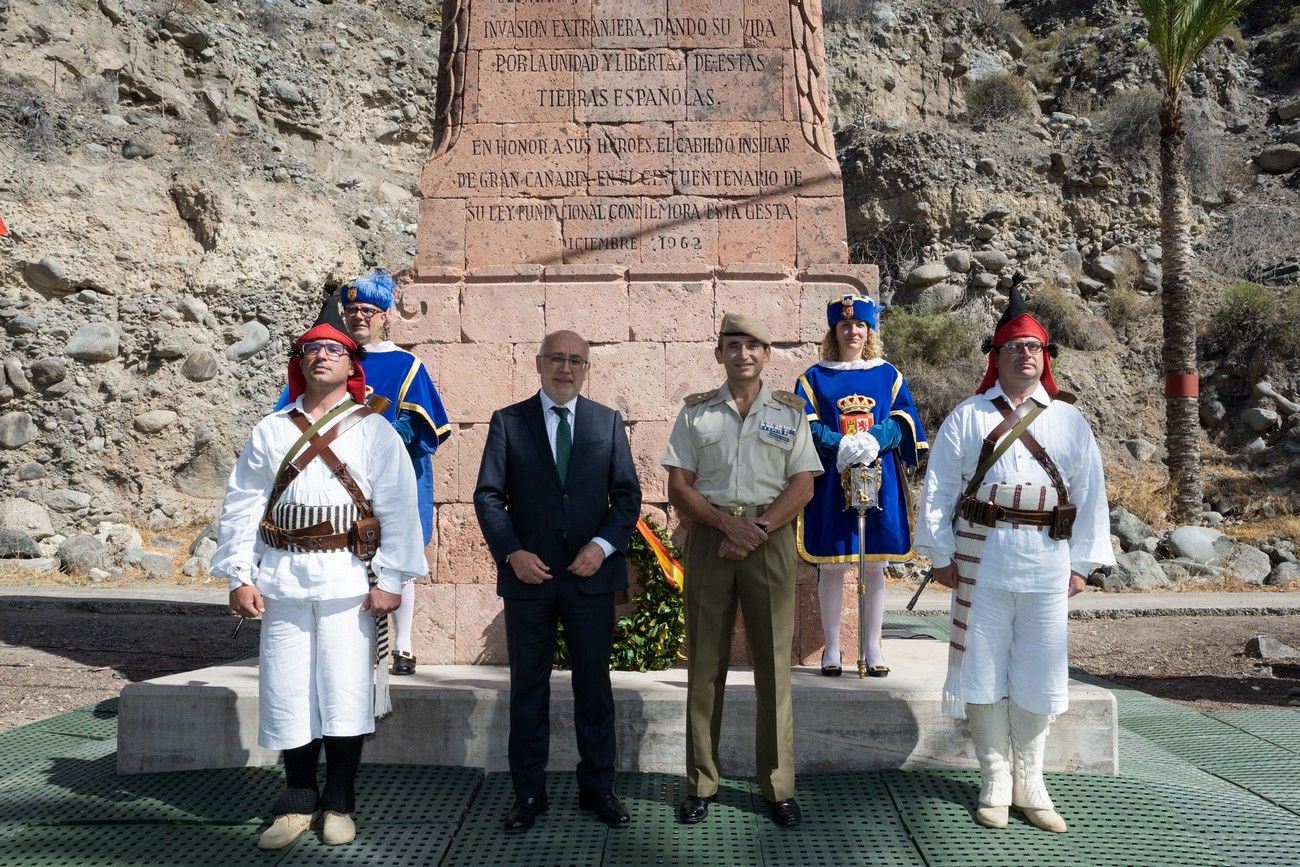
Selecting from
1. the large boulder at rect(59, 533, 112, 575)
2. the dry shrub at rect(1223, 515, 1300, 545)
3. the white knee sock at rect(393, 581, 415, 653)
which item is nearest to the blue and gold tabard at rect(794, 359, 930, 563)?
the white knee sock at rect(393, 581, 415, 653)

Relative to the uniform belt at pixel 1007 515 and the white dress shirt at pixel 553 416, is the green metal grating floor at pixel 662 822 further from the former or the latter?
the white dress shirt at pixel 553 416

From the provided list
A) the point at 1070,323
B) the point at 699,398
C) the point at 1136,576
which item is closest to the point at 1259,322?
the point at 1070,323

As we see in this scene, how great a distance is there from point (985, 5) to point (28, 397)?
948 inches

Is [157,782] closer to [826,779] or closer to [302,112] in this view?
[826,779]

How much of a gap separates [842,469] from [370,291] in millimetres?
2797

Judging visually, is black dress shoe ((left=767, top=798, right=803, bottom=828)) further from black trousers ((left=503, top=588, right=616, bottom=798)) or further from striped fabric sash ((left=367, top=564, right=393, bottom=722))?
striped fabric sash ((left=367, top=564, right=393, bottom=722))

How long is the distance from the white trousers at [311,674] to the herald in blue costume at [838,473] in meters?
2.54

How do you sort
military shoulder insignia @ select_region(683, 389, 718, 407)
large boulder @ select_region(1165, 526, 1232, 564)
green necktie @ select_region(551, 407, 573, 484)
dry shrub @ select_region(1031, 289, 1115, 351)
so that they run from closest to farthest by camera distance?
1. green necktie @ select_region(551, 407, 573, 484)
2. military shoulder insignia @ select_region(683, 389, 718, 407)
3. large boulder @ select_region(1165, 526, 1232, 564)
4. dry shrub @ select_region(1031, 289, 1115, 351)

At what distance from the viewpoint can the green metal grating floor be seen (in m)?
3.94

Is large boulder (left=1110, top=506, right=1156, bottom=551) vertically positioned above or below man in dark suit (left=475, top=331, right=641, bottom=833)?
below

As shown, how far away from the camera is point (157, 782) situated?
4.82 m

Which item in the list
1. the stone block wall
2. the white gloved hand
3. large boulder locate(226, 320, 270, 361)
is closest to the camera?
the white gloved hand

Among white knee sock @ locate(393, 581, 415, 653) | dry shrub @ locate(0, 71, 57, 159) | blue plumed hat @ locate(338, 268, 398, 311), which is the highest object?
dry shrub @ locate(0, 71, 57, 159)

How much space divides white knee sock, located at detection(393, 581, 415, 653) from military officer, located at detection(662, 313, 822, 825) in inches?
80.3
